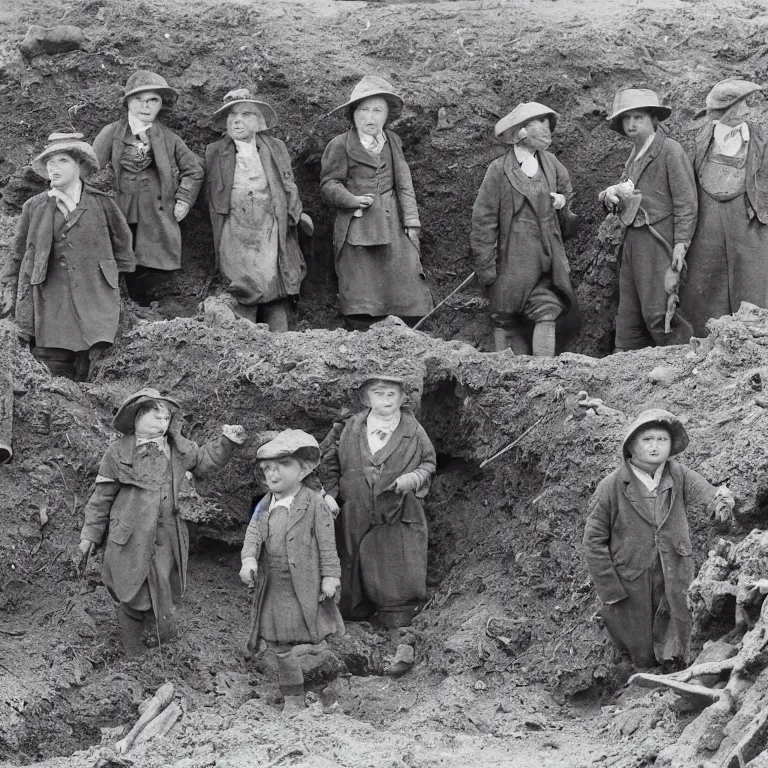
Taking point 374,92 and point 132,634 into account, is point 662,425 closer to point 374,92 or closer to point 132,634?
point 132,634

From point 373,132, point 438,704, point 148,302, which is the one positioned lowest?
point 438,704

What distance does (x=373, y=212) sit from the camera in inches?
593

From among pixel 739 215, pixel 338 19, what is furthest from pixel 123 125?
pixel 739 215

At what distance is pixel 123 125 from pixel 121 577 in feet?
12.8

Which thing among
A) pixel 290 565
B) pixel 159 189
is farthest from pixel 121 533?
pixel 159 189

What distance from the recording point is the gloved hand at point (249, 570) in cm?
1216

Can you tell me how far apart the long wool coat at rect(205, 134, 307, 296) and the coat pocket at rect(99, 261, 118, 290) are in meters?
0.92

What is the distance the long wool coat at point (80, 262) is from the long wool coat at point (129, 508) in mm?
1889

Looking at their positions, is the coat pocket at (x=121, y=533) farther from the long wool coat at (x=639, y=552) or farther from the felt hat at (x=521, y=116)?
the felt hat at (x=521, y=116)

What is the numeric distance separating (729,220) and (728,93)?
856 millimetres

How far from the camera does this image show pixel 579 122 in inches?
629

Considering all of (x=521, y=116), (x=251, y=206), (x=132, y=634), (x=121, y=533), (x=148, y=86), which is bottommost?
(x=132, y=634)

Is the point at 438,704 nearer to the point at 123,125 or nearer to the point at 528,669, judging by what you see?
the point at 528,669

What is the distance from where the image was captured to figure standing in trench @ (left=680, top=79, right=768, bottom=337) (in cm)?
1465
